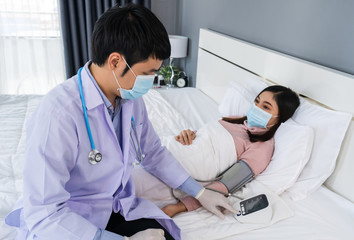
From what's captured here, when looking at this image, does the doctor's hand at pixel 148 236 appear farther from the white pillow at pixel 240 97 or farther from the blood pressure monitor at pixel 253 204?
the white pillow at pixel 240 97

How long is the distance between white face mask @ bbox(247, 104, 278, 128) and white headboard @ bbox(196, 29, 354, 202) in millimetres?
248

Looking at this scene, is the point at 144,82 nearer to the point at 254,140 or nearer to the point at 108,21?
the point at 108,21

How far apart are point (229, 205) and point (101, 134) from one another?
0.62 metres

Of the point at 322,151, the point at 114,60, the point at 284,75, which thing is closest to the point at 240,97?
the point at 284,75

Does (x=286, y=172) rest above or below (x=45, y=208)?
below

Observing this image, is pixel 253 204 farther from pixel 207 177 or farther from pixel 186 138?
pixel 186 138

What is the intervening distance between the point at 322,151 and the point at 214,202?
0.59 metres

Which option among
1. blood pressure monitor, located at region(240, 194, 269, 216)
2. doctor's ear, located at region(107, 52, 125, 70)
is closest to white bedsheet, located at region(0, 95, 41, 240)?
doctor's ear, located at region(107, 52, 125, 70)

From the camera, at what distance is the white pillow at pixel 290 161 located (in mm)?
1346

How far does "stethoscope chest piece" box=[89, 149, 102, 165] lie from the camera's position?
911 mm

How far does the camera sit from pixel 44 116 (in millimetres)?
822

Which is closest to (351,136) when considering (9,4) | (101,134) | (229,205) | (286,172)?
(286,172)

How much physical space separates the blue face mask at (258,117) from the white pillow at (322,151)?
0.75ft

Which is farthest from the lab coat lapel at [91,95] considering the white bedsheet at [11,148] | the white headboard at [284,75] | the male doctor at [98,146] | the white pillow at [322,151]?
the white headboard at [284,75]
